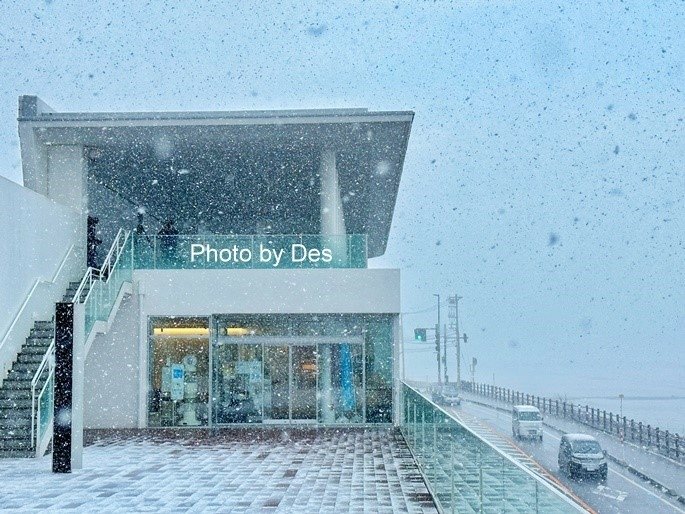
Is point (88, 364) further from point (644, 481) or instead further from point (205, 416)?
point (644, 481)

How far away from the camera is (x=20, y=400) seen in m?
15.4

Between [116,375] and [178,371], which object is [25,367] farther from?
[178,371]

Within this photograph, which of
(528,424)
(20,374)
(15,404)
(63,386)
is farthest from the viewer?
(528,424)

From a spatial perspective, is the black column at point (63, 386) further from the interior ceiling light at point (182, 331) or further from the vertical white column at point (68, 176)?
the vertical white column at point (68, 176)

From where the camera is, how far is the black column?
12867 millimetres

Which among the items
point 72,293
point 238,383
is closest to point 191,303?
point 238,383

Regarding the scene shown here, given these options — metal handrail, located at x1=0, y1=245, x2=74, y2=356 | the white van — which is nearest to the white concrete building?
metal handrail, located at x1=0, y1=245, x2=74, y2=356

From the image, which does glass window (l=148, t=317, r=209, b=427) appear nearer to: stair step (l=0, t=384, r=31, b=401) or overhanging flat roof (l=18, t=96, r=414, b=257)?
overhanging flat roof (l=18, t=96, r=414, b=257)

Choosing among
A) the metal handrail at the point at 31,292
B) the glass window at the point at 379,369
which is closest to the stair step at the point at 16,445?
the metal handrail at the point at 31,292

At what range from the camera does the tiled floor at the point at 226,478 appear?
10.3 metres

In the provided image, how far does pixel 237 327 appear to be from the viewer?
2088 centimetres

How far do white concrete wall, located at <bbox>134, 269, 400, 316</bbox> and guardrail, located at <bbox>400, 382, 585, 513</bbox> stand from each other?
655 centimetres

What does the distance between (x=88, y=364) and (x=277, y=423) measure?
4.53 metres

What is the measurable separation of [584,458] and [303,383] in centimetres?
1039
